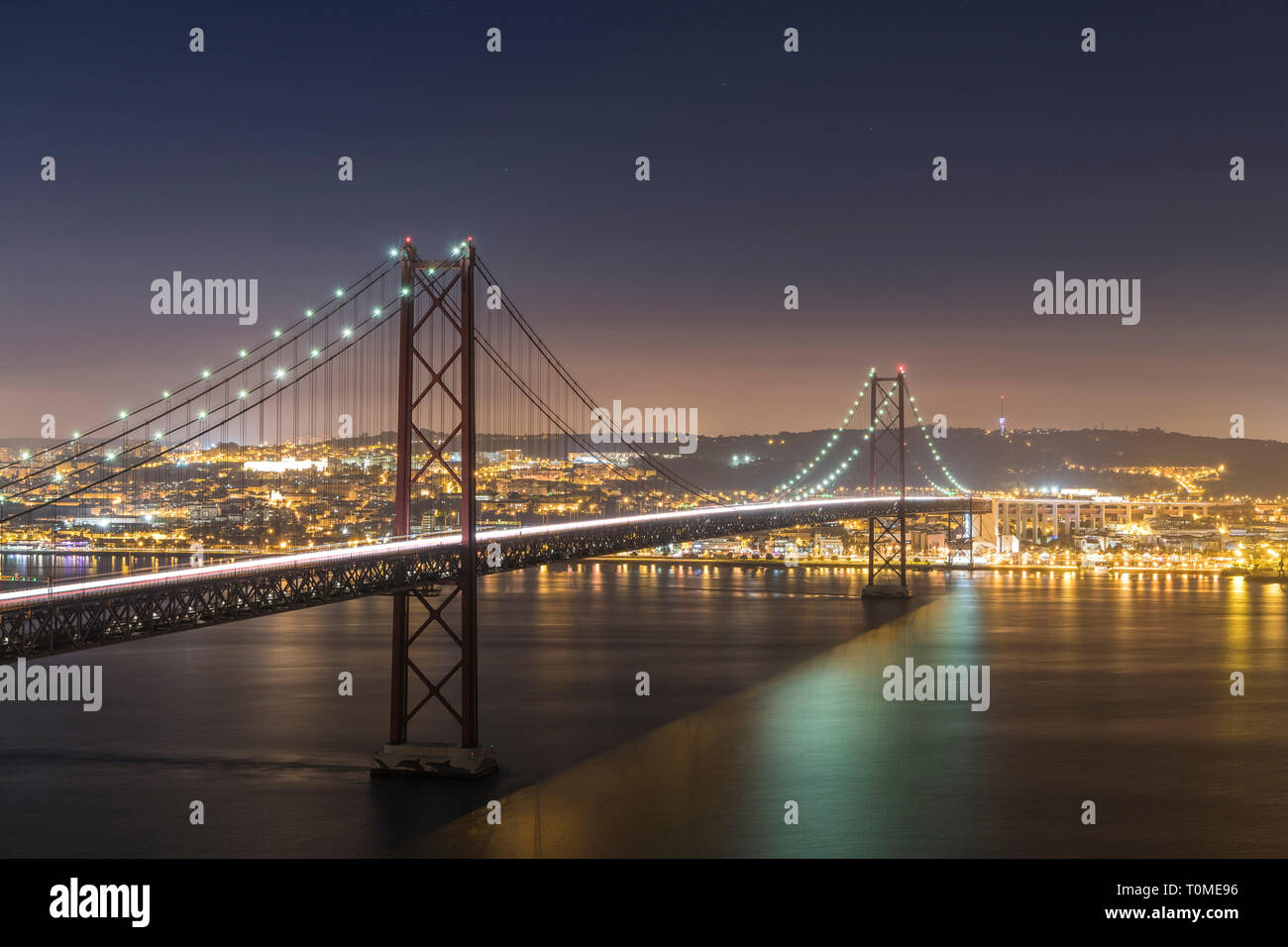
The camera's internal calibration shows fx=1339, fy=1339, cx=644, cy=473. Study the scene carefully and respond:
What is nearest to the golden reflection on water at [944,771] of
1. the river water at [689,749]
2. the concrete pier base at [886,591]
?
the river water at [689,749]

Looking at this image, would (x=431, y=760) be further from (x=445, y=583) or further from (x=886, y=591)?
(x=886, y=591)

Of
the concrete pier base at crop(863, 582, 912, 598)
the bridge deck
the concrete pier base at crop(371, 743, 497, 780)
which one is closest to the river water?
the concrete pier base at crop(371, 743, 497, 780)

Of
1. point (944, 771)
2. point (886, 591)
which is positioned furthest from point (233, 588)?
point (886, 591)

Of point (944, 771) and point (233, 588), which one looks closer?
point (233, 588)

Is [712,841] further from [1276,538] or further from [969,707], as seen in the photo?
[1276,538]

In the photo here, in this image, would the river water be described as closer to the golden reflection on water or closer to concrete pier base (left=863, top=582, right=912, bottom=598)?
the golden reflection on water

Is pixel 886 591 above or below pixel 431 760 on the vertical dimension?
below
